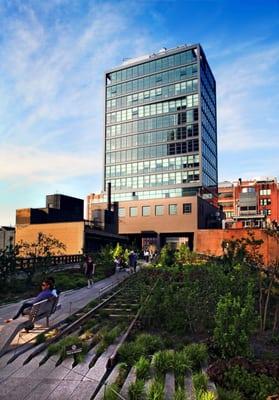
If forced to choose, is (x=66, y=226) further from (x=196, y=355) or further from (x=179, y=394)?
(x=179, y=394)

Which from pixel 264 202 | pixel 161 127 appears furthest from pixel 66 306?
pixel 264 202

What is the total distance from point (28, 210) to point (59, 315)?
1858 inches

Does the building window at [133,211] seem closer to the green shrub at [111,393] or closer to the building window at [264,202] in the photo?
the building window at [264,202]

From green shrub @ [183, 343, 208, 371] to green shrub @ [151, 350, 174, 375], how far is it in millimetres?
381

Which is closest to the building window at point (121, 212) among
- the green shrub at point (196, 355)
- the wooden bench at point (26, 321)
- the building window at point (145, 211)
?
the building window at point (145, 211)

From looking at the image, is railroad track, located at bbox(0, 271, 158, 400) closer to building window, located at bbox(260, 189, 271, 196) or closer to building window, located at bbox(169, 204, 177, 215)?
building window, located at bbox(169, 204, 177, 215)

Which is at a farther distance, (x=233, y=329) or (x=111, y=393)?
(x=233, y=329)

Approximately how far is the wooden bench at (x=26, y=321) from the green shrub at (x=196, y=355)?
329cm

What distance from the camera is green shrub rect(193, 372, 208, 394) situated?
546 cm

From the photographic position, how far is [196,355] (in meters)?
6.91

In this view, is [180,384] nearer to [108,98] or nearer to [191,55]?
[191,55]

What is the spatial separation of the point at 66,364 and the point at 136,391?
1849 mm

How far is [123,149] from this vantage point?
80.6 metres

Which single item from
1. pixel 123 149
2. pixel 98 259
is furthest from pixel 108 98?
pixel 98 259
